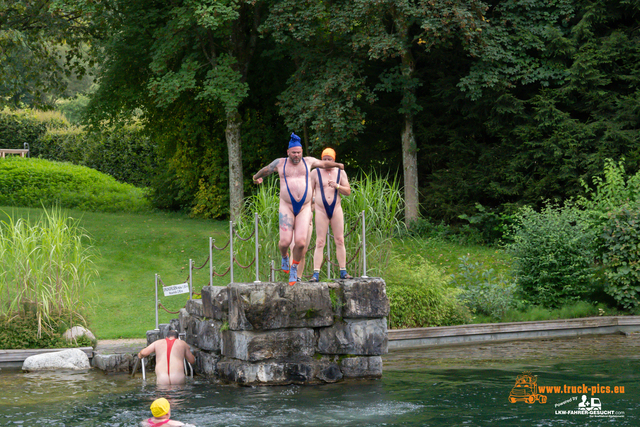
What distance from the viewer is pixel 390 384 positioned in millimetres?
8852

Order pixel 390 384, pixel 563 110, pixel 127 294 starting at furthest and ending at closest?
pixel 563 110 < pixel 127 294 < pixel 390 384

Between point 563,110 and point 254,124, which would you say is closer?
point 563,110

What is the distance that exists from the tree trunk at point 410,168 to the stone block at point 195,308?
31.3ft

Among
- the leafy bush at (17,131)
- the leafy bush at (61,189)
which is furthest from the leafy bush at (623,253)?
the leafy bush at (17,131)

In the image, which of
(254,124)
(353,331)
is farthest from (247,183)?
(353,331)

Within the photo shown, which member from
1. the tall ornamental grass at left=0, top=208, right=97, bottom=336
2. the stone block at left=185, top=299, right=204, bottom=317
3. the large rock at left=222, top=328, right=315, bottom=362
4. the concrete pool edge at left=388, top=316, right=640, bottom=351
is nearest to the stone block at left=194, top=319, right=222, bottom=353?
the stone block at left=185, top=299, right=204, bottom=317

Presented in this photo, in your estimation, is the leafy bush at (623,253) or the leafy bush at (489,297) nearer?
the leafy bush at (623,253)

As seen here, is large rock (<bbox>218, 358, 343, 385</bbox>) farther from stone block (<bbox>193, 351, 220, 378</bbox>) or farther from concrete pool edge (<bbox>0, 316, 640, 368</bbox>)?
concrete pool edge (<bbox>0, 316, 640, 368</bbox>)

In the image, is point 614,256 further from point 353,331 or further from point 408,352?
point 353,331

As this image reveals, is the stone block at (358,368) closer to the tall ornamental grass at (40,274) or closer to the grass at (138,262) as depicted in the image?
the grass at (138,262)

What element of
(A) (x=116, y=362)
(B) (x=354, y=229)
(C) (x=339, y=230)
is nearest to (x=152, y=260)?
(A) (x=116, y=362)

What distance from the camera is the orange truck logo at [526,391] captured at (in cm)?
794

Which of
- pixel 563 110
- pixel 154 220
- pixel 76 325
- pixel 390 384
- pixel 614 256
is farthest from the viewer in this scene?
pixel 154 220

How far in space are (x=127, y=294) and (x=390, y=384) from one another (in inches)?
290
